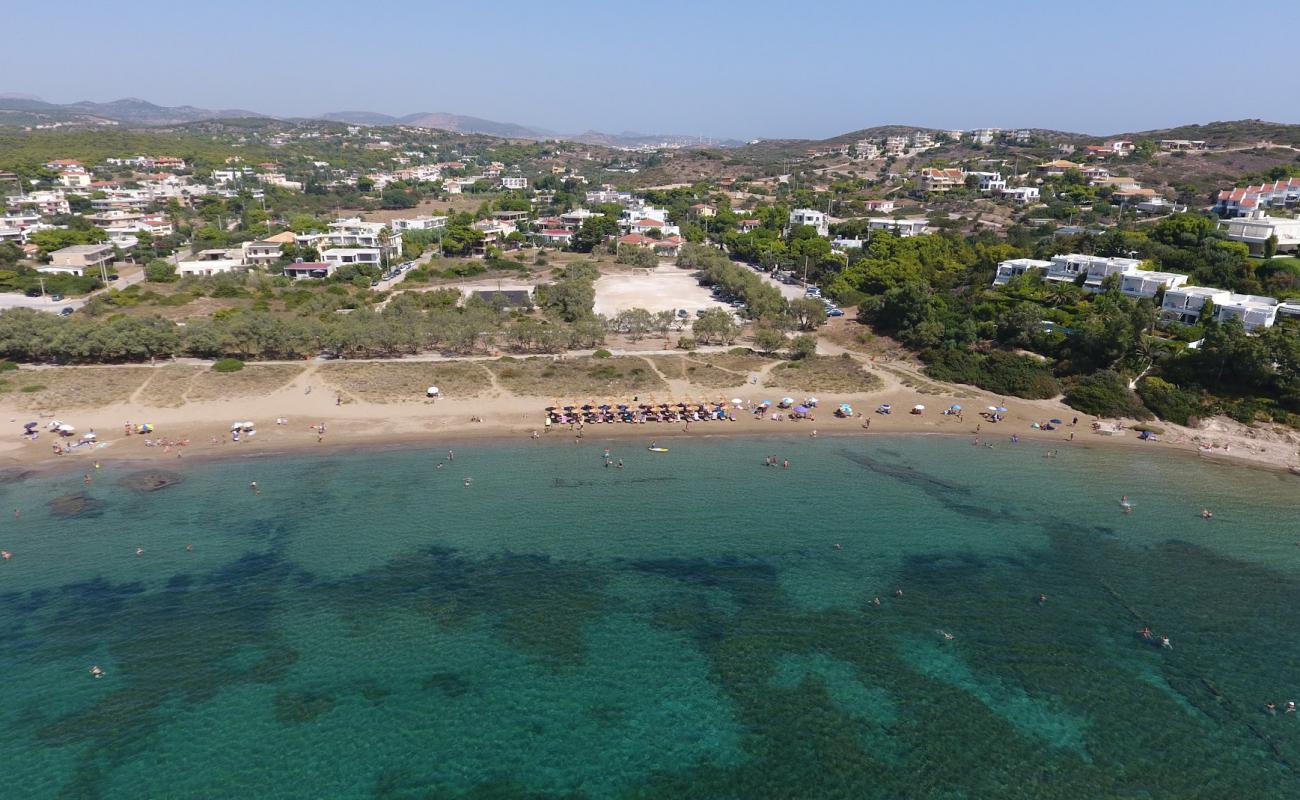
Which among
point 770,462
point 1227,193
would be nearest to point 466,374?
point 770,462

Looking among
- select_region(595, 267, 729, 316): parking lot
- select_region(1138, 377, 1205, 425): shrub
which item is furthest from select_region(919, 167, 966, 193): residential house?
select_region(1138, 377, 1205, 425): shrub

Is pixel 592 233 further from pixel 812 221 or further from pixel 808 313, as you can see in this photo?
pixel 808 313

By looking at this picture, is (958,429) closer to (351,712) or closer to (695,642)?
(695,642)

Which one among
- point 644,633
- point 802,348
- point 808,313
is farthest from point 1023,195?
point 644,633

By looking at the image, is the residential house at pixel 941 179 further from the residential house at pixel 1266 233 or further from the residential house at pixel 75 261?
the residential house at pixel 75 261

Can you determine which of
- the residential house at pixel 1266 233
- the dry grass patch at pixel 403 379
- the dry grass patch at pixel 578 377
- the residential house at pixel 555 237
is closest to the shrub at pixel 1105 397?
the dry grass patch at pixel 578 377

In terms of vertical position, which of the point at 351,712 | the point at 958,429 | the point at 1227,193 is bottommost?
the point at 351,712
